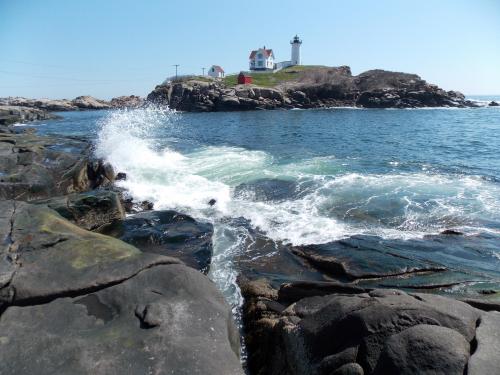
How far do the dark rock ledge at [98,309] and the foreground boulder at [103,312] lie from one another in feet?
0.04

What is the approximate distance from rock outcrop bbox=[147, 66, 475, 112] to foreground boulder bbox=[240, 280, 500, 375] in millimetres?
76075

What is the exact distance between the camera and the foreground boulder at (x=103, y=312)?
14.1ft

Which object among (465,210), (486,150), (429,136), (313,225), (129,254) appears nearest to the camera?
(129,254)

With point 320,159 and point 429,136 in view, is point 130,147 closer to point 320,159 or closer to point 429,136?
point 320,159

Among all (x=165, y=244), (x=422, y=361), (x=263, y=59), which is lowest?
(x=165, y=244)

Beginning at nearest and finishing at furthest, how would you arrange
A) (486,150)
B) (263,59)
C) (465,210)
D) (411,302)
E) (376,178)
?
(411,302)
(465,210)
(376,178)
(486,150)
(263,59)

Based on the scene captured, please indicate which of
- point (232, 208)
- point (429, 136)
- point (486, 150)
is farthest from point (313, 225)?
point (429, 136)

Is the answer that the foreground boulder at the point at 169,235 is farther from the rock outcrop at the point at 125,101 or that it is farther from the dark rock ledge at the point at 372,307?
the rock outcrop at the point at 125,101

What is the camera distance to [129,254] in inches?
256

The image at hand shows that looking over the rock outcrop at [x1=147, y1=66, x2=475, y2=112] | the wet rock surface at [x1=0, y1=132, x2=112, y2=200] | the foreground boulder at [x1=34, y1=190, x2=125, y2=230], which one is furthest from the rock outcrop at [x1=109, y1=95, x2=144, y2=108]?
the foreground boulder at [x1=34, y1=190, x2=125, y2=230]

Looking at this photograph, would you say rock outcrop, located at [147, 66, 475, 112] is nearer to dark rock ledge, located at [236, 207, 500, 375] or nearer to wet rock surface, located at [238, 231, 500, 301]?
wet rock surface, located at [238, 231, 500, 301]

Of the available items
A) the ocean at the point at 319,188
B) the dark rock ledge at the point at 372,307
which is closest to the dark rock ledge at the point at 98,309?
the dark rock ledge at the point at 372,307

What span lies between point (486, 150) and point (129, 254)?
94.1 ft

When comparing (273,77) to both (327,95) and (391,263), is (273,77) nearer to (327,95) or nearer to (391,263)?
(327,95)
